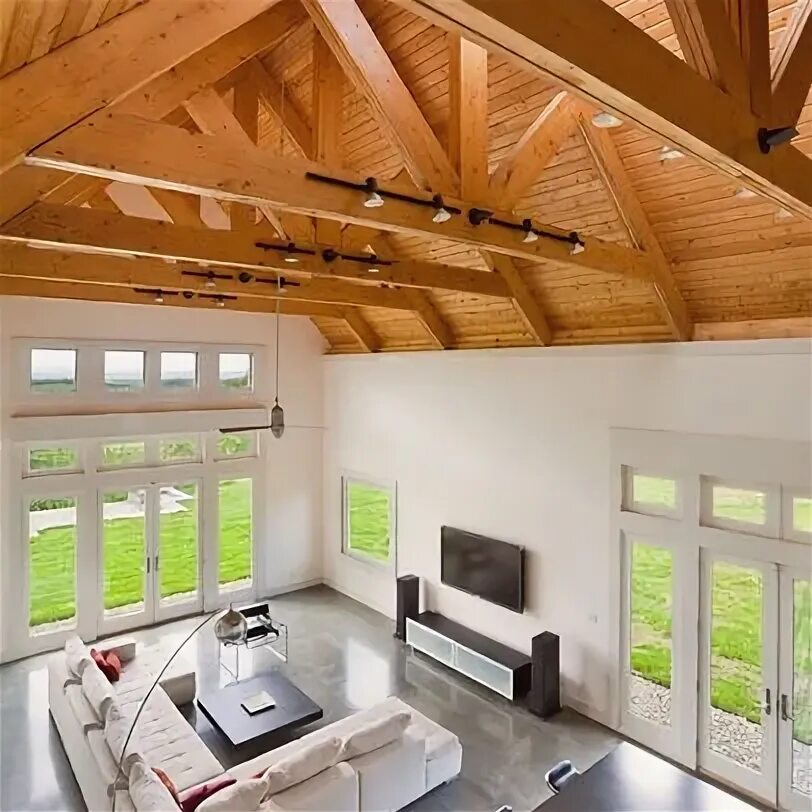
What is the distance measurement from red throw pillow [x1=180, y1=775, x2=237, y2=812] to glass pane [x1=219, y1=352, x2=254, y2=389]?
5.73 metres

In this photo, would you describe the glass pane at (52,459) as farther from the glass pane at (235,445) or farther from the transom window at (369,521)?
the transom window at (369,521)

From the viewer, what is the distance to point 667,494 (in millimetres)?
5730

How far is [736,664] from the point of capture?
5293 mm

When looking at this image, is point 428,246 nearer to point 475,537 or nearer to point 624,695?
point 475,537

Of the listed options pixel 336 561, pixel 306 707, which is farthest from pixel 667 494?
pixel 336 561

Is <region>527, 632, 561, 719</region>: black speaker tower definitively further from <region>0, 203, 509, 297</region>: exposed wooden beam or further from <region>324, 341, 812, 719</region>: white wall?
<region>0, 203, 509, 297</region>: exposed wooden beam

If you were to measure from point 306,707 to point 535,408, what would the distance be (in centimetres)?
386

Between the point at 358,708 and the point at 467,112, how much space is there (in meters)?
5.77

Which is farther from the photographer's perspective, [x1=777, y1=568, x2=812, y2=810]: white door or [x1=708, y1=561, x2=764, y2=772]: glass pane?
[x1=708, y1=561, x2=764, y2=772]: glass pane

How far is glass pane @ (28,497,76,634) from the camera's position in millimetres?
7789

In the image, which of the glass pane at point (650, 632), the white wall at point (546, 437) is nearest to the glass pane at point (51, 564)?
the white wall at point (546, 437)

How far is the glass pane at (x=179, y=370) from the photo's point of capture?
8.59m

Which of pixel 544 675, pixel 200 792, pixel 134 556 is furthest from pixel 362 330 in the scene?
pixel 200 792

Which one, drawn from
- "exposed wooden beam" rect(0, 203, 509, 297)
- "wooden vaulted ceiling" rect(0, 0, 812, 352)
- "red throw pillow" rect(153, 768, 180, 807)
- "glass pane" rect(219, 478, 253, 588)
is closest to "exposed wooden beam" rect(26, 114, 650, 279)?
"wooden vaulted ceiling" rect(0, 0, 812, 352)
